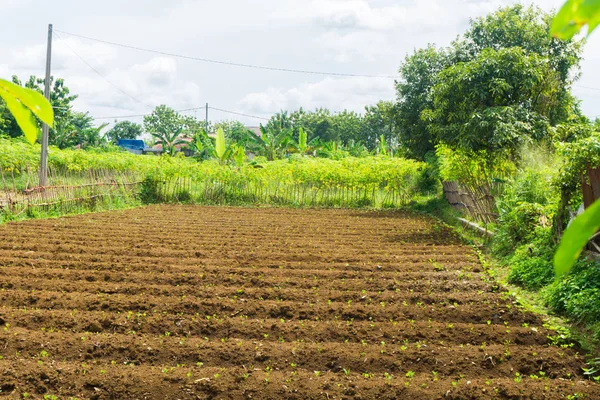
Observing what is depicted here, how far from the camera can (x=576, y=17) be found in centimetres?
42

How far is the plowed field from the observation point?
16.3 feet

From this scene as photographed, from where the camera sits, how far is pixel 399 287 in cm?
827

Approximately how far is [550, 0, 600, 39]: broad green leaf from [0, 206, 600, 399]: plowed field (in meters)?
4.61

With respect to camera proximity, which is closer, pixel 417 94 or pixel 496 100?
pixel 496 100

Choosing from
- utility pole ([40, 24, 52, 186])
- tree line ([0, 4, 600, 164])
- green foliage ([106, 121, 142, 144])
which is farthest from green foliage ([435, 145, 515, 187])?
green foliage ([106, 121, 142, 144])

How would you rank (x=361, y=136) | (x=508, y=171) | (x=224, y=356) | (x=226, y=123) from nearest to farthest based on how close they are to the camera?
(x=224, y=356) < (x=508, y=171) < (x=361, y=136) < (x=226, y=123)

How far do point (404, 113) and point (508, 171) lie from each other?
329 inches

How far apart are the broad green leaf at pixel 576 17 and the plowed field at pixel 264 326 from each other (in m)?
4.61

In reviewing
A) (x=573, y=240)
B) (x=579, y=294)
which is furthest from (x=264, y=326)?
(x=573, y=240)

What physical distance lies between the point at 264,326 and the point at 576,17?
6.17 metres

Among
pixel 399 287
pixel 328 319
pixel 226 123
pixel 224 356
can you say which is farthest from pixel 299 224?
pixel 226 123

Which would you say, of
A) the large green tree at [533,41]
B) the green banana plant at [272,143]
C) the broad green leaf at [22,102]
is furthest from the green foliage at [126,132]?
the broad green leaf at [22,102]

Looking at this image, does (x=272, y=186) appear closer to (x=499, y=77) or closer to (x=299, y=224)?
(x=299, y=224)

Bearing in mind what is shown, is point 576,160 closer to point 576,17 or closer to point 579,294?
point 579,294
